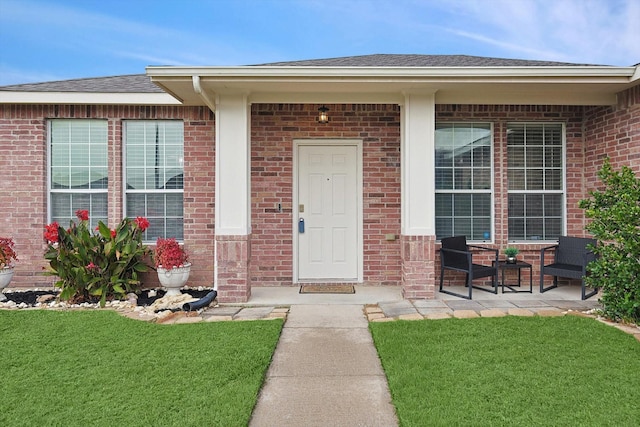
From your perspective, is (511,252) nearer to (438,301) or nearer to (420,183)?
(438,301)

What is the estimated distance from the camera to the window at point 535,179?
5.91 metres

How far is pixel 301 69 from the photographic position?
4.48 meters

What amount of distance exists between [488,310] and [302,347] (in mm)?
2242

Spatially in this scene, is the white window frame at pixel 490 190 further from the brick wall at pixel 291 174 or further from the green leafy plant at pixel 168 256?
the green leafy plant at pixel 168 256

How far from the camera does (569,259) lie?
18.1 ft

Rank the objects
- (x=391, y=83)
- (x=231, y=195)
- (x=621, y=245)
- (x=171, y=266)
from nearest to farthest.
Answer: (x=621, y=245) < (x=391, y=83) < (x=231, y=195) < (x=171, y=266)

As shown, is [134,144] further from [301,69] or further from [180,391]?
[180,391]

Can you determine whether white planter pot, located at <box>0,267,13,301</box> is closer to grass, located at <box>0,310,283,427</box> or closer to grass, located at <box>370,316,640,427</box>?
grass, located at <box>0,310,283,427</box>

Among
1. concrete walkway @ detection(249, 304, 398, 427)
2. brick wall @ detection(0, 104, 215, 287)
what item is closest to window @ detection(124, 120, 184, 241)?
brick wall @ detection(0, 104, 215, 287)

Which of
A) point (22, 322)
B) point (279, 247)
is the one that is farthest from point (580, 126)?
point (22, 322)

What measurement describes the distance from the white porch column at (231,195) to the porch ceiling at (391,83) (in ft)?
0.94

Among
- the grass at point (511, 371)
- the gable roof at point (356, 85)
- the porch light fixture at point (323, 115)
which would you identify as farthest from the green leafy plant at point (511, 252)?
the porch light fixture at point (323, 115)

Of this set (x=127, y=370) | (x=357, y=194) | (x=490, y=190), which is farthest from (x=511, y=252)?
(x=127, y=370)

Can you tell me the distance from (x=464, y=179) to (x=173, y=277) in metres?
4.34
